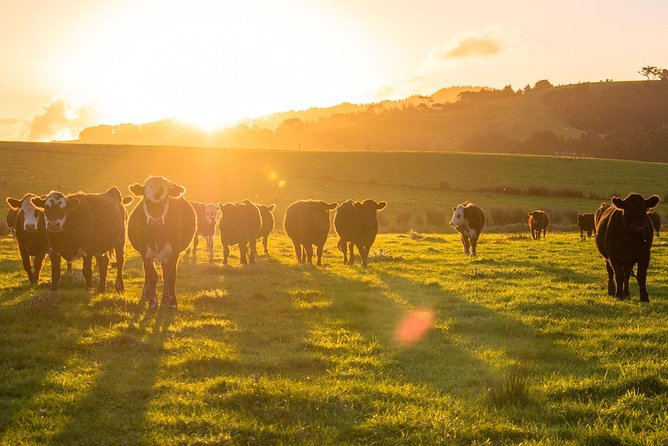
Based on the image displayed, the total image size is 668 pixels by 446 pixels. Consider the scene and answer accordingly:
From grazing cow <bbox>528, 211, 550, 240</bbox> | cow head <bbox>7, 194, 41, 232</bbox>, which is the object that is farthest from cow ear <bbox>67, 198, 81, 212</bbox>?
grazing cow <bbox>528, 211, 550, 240</bbox>

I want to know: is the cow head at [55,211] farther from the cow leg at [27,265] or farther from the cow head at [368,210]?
the cow head at [368,210]

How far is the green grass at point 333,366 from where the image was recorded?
20.2 ft

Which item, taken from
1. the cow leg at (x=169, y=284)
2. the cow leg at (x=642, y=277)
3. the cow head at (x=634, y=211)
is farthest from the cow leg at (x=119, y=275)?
the cow leg at (x=642, y=277)

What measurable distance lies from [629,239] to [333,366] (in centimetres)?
862

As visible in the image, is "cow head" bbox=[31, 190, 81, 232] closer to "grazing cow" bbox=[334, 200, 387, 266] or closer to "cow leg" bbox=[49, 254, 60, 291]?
"cow leg" bbox=[49, 254, 60, 291]

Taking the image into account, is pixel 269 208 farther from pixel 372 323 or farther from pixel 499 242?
pixel 372 323

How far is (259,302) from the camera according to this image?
13320 mm

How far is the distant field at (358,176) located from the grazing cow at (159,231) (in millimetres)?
29101

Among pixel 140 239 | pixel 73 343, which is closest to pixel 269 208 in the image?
pixel 140 239

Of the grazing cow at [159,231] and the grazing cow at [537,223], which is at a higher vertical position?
the grazing cow at [159,231]

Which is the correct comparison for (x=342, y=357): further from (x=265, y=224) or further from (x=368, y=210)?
(x=265, y=224)

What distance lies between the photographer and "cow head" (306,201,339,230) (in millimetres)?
20062

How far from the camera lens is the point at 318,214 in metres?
20.3

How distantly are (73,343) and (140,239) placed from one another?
12.2ft
